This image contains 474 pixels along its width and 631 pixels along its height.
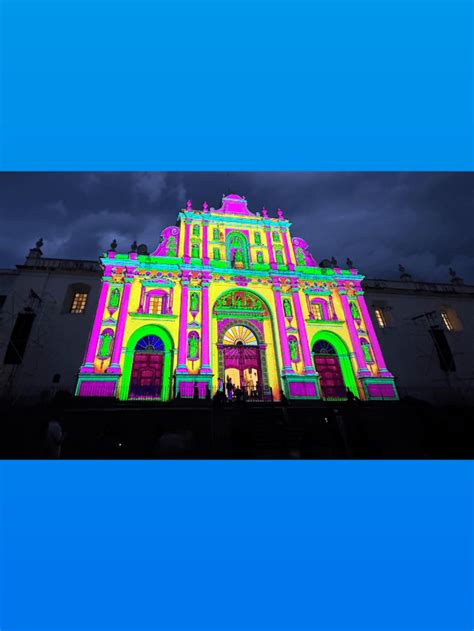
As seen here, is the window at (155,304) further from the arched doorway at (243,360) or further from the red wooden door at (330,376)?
the red wooden door at (330,376)

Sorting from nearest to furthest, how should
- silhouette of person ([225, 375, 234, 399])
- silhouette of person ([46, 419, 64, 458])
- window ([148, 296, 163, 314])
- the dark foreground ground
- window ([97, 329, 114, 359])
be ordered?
1. silhouette of person ([46, 419, 64, 458])
2. the dark foreground ground
3. silhouette of person ([225, 375, 234, 399])
4. window ([97, 329, 114, 359])
5. window ([148, 296, 163, 314])

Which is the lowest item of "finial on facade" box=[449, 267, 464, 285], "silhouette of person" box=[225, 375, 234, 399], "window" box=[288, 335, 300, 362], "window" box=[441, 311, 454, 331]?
"silhouette of person" box=[225, 375, 234, 399]

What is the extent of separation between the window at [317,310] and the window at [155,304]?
900cm

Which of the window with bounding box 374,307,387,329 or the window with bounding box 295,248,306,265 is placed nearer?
the window with bounding box 374,307,387,329

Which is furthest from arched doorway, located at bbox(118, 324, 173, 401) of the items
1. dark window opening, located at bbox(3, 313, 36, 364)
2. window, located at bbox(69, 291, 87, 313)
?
dark window opening, located at bbox(3, 313, 36, 364)

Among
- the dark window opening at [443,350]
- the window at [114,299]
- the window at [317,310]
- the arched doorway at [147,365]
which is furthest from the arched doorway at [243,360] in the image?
the dark window opening at [443,350]

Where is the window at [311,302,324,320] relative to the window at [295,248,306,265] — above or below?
below

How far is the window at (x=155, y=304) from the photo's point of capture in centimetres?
1598

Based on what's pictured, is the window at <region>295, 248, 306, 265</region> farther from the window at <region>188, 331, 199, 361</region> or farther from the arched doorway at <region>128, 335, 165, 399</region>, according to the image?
the arched doorway at <region>128, 335, 165, 399</region>

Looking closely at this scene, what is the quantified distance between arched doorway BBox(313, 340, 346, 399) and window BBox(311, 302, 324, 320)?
145cm

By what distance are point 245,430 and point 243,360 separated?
26.8 ft

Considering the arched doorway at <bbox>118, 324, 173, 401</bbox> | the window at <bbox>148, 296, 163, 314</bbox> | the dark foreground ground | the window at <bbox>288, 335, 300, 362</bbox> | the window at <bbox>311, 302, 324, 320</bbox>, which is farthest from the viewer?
the window at <bbox>311, 302, 324, 320</bbox>

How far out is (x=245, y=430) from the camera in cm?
753

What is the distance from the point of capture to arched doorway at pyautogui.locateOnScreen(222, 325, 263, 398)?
591 inches
